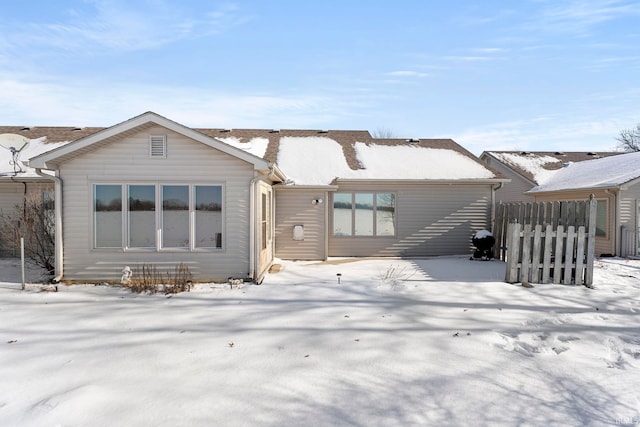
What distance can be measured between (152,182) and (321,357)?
19.6 feet

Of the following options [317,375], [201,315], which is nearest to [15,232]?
[201,315]

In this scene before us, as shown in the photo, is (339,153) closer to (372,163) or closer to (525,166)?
(372,163)

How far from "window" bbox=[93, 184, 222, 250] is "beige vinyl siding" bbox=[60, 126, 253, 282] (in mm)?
138

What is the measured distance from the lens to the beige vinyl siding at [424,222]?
13.5 meters

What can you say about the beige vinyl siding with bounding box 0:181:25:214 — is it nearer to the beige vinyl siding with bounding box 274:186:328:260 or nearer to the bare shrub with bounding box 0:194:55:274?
the bare shrub with bounding box 0:194:55:274

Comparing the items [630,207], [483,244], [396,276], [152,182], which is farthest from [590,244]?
[152,182]

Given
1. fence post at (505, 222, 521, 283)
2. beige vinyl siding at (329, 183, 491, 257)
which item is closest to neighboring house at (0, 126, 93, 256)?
beige vinyl siding at (329, 183, 491, 257)

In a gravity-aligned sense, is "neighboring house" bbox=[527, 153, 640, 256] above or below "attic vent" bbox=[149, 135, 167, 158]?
below

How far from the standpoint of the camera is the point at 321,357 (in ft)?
14.9

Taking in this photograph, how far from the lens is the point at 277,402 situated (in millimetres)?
3504

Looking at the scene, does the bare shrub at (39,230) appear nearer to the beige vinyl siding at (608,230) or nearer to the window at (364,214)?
the window at (364,214)

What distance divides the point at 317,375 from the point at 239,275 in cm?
509

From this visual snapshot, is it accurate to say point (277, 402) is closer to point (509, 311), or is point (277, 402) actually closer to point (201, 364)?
point (201, 364)

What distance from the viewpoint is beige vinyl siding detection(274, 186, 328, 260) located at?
42.2ft
